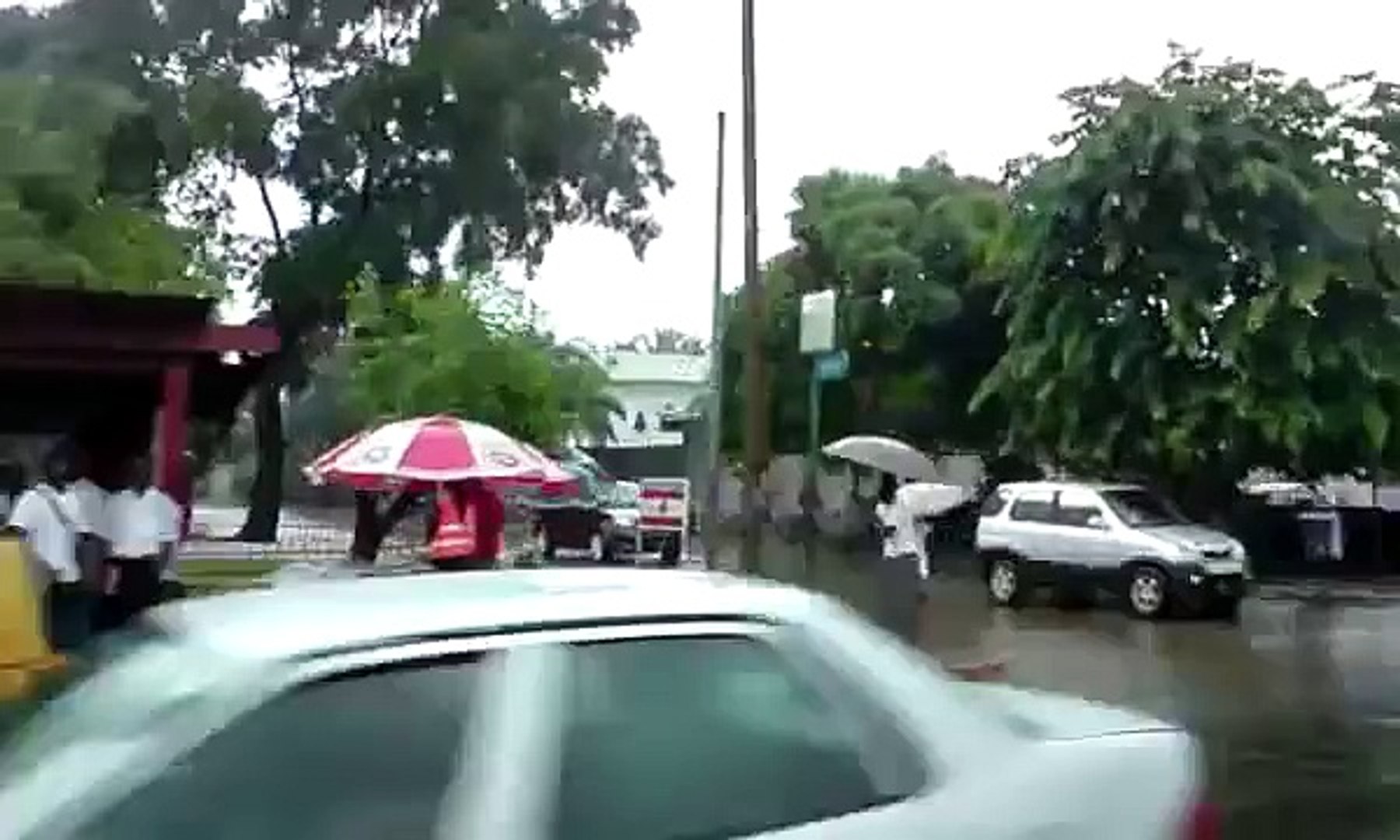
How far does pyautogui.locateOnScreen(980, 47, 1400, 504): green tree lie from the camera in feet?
89.1

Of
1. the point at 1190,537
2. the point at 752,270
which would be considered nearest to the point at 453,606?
the point at 752,270

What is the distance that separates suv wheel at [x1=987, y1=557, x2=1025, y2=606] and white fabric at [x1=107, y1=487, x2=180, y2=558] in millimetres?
15573

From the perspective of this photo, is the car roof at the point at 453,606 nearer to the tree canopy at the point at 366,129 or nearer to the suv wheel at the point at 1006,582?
the suv wheel at the point at 1006,582

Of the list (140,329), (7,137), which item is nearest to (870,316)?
(7,137)

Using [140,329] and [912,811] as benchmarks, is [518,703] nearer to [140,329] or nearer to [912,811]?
[912,811]

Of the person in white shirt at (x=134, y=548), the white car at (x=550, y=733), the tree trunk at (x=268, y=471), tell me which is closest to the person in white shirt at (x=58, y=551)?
the person in white shirt at (x=134, y=548)

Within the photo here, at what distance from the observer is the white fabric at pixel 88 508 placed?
11242 millimetres

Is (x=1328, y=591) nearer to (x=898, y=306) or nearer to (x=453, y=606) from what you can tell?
(x=898, y=306)

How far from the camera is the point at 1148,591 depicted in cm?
2367

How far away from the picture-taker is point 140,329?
13.2m

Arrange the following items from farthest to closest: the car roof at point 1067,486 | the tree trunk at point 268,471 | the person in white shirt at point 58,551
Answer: the tree trunk at point 268,471, the car roof at point 1067,486, the person in white shirt at point 58,551

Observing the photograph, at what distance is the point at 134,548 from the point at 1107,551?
1522 centimetres

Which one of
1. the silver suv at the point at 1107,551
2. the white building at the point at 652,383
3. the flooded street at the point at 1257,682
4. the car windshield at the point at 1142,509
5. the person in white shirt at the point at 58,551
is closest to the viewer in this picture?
the flooded street at the point at 1257,682

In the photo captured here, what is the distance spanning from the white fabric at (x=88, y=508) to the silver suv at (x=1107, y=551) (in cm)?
1502
